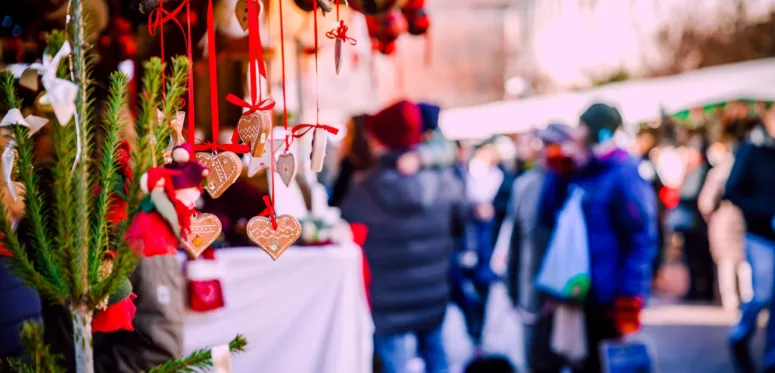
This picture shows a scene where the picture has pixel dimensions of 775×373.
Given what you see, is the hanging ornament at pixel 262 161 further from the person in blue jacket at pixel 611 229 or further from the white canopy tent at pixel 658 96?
the white canopy tent at pixel 658 96

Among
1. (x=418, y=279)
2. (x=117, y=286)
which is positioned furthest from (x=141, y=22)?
(x=418, y=279)

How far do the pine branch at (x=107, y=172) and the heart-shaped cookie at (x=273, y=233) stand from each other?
0.25 meters

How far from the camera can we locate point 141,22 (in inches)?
96.5

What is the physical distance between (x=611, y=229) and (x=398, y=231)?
1.03 metres

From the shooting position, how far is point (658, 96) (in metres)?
10.0

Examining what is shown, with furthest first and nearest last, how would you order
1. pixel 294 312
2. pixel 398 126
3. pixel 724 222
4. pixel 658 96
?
pixel 658 96 < pixel 724 222 < pixel 398 126 < pixel 294 312

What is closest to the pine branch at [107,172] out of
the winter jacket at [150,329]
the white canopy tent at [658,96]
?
the winter jacket at [150,329]

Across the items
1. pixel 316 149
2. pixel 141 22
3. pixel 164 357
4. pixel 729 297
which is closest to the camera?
pixel 316 149

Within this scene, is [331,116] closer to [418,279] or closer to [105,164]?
[418,279]

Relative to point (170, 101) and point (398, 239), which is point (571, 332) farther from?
point (170, 101)

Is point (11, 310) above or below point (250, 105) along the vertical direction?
below

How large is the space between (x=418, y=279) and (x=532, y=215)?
670 mm

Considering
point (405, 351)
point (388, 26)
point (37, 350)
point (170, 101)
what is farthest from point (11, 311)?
point (405, 351)

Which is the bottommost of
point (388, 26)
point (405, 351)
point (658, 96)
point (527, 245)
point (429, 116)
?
point (405, 351)
